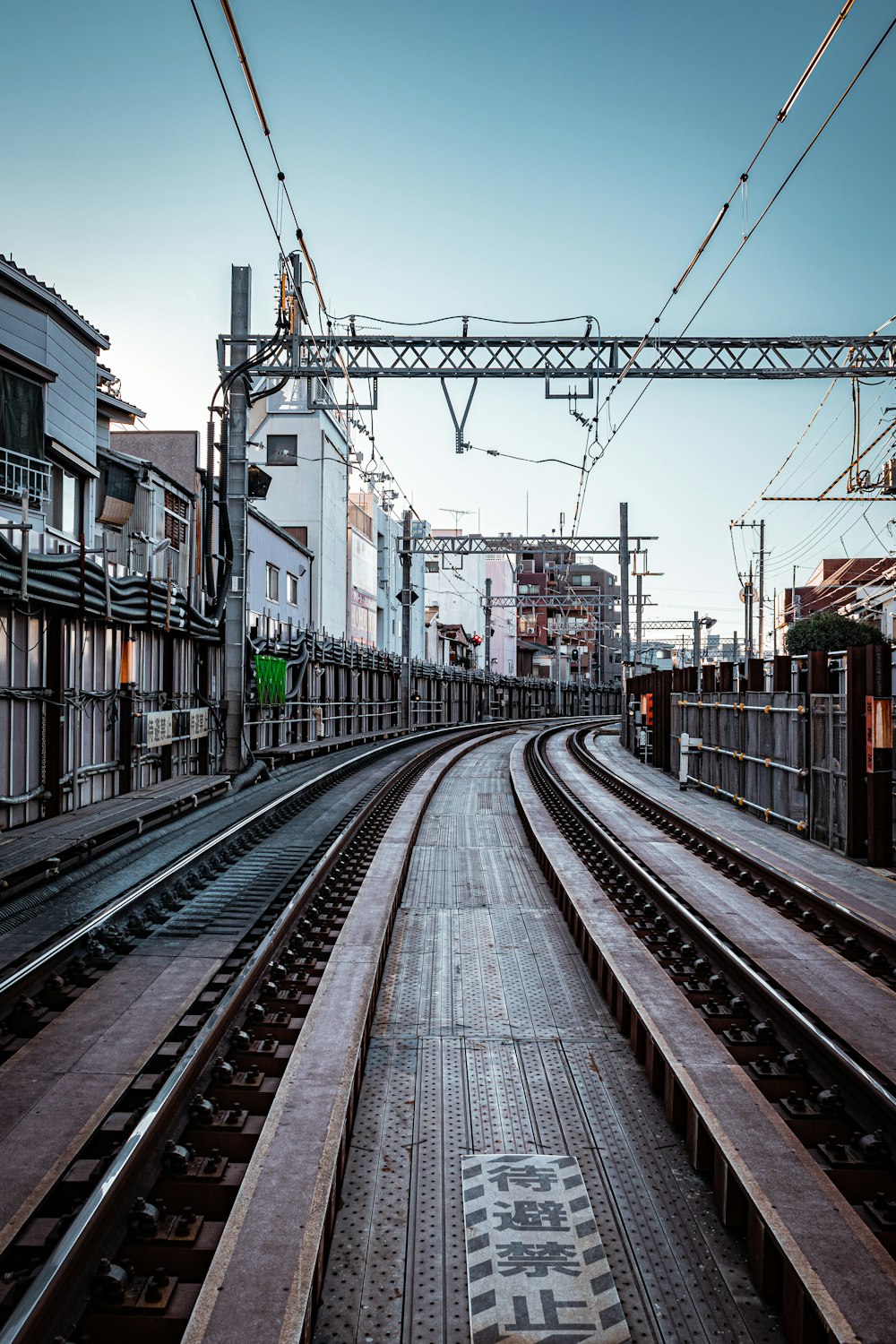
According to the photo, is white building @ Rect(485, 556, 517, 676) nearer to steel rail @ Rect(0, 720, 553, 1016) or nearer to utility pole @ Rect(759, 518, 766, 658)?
utility pole @ Rect(759, 518, 766, 658)

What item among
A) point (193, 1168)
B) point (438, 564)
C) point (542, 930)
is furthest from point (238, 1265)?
point (438, 564)

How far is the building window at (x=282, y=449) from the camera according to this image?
1783 inches

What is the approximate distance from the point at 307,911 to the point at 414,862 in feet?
11.3

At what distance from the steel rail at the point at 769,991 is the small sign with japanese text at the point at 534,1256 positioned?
4.86 feet

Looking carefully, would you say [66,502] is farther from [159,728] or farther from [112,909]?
[112,909]

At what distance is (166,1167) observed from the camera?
4109 mm

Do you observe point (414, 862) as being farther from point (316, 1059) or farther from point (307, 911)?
point (316, 1059)

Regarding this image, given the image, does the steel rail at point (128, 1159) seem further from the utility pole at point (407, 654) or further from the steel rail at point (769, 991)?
the utility pole at point (407, 654)

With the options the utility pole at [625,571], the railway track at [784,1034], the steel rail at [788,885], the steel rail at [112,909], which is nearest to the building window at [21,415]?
the steel rail at [112,909]

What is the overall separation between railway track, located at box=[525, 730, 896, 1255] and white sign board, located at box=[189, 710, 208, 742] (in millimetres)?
9418

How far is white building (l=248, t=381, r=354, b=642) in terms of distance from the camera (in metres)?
44.2

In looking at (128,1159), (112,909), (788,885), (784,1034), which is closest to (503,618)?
(788,885)

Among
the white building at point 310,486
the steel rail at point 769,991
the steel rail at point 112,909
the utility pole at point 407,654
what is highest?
the white building at point 310,486

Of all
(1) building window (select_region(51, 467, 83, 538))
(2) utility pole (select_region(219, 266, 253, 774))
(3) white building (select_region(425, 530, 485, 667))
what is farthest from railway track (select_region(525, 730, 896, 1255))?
(3) white building (select_region(425, 530, 485, 667))
